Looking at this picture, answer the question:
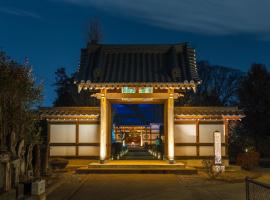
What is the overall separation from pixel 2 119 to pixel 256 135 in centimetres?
2913

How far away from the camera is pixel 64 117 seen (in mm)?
25859

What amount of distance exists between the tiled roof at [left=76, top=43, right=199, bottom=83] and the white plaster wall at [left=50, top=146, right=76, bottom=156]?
410 centimetres

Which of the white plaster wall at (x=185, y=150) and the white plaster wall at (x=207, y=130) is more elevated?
the white plaster wall at (x=207, y=130)

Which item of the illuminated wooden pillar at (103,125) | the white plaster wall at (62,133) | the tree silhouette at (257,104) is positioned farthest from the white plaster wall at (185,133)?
the tree silhouette at (257,104)

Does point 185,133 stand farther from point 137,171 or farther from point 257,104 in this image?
→ point 257,104

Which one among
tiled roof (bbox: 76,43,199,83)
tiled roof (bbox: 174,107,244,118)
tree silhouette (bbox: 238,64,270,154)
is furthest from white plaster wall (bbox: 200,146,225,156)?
tree silhouette (bbox: 238,64,270,154)

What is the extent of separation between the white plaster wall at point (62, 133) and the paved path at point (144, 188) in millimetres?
4997

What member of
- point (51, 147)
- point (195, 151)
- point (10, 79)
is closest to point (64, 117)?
point (51, 147)

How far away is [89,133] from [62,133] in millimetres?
1494

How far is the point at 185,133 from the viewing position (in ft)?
84.5

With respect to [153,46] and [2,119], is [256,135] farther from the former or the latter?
[2,119]

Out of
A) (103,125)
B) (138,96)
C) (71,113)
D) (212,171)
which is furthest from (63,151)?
(212,171)

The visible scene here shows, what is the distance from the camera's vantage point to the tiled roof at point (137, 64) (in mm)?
24078

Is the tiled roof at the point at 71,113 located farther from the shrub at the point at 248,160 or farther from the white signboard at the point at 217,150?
the shrub at the point at 248,160
